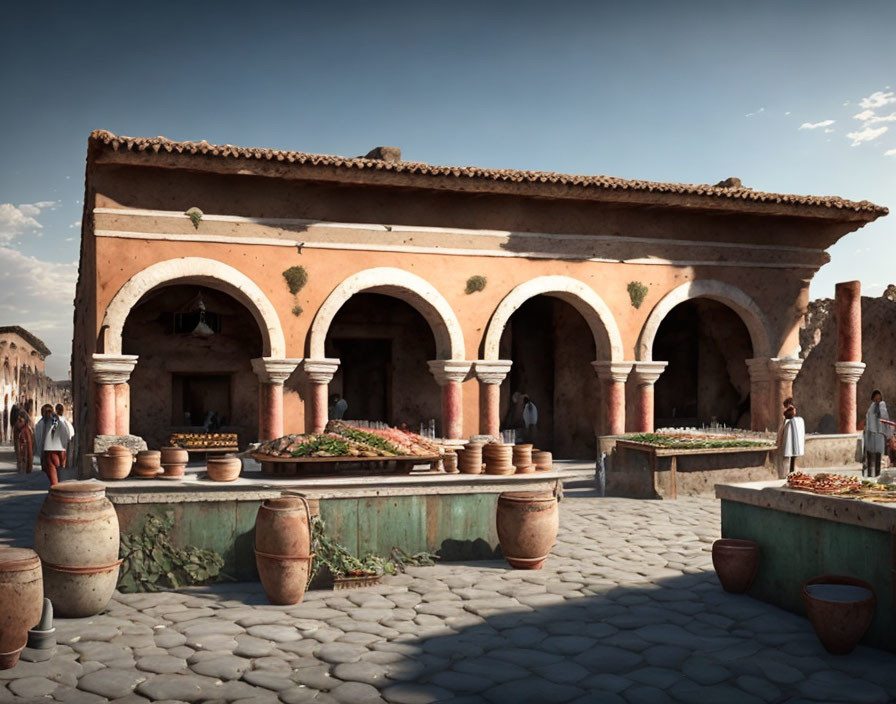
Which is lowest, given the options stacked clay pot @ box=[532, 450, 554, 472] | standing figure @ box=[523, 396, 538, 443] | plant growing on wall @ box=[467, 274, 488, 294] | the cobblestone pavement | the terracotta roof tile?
the cobblestone pavement

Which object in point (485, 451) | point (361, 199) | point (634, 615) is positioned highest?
point (361, 199)

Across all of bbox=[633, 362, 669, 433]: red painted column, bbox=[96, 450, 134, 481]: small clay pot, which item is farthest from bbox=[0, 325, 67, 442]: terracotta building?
bbox=[96, 450, 134, 481]: small clay pot

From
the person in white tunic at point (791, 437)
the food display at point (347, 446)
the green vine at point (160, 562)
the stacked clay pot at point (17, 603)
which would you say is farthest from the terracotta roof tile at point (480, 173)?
the stacked clay pot at point (17, 603)

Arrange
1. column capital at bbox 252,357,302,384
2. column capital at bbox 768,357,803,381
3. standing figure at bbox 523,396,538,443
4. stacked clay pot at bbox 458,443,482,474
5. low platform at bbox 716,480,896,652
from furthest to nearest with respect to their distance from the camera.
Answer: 1. standing figure at bbox 523,396,538,443
2. column capital at bbox 768,357,803,381
3. column capital at bbox 252,357,302,384
4. stacked clay pot at bbox 458,443,482,474
5. low platform at bbox 716,480,896,652

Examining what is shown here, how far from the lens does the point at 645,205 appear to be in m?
15.4

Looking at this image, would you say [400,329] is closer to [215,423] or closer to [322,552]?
[215,423]

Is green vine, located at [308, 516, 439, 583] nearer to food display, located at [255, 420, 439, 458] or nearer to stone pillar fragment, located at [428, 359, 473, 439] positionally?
food display, located at [255, 420, 439, 458]

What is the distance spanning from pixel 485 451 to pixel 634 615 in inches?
105

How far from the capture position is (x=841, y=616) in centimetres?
521

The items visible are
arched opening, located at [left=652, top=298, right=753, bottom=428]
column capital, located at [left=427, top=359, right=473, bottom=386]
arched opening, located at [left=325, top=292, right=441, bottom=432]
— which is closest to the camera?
column capital, located at [left=427, top=359, right=473, bottom=386]

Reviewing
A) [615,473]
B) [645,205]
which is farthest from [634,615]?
[645,205]

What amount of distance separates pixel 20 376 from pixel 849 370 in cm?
3196

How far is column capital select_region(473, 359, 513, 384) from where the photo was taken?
14594 millimetres

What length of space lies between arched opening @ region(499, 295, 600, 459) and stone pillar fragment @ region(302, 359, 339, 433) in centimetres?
547
